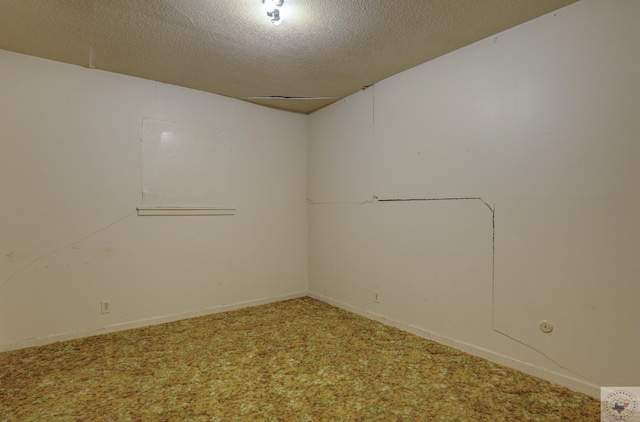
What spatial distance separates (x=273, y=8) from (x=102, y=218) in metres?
2.40

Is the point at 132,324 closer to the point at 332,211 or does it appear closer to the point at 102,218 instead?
the point at 102,218

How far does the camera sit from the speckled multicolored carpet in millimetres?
A: 1847

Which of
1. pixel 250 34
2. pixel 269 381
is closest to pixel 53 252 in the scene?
pixel 269 381

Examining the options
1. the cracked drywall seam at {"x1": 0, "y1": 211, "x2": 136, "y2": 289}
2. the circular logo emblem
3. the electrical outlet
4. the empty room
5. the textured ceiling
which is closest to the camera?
the circular logo emblem

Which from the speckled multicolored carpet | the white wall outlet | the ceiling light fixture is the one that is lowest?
the speckled multicolored carpet

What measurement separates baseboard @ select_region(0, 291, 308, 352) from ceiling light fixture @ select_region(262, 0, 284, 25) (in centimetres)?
295

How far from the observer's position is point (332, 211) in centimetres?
401

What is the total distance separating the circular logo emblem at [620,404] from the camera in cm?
180

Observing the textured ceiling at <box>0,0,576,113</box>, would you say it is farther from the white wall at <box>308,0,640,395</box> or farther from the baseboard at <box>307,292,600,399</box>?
the baseboard at <box>307,292,600,399</box>

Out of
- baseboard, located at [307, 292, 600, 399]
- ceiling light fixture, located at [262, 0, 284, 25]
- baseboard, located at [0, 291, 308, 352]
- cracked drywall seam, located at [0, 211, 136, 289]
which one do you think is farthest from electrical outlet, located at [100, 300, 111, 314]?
ceiling light fixture, located at [262, 0, 284, 25]

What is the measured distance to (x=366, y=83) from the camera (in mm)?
3393

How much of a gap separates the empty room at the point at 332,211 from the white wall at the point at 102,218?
19mm

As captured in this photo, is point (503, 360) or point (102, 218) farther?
point (102, 218)

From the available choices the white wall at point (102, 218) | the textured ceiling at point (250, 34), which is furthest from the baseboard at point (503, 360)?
the textured ceiling at point (250, 34)
